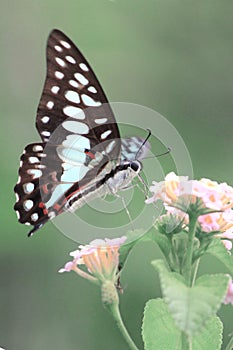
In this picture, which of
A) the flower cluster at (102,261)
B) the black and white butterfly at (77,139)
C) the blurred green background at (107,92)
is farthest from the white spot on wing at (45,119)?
the blurred green background at (107,92)

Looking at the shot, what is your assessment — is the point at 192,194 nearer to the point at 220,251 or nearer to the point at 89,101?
the point at 220,251

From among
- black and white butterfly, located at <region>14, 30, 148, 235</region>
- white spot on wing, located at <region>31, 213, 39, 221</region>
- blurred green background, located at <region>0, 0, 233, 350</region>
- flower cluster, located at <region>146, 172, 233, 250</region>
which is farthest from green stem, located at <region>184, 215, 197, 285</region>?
blurred green background, located at <region>0, 0, 233, 350</region>

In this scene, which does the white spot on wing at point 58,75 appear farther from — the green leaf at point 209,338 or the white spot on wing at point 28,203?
the green leaf at point 209,338

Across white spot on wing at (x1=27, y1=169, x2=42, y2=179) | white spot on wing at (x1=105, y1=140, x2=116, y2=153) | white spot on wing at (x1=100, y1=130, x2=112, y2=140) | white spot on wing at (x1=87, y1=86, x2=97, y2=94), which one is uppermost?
white spot on wing at (x1=87, y1=86, x2=97, y2=94)

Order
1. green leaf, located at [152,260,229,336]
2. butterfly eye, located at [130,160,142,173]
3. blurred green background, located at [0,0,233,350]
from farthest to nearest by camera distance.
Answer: blurred green background, located at [0,0,233,350] → butterfly eye, located at [130,160,142,173] → green leaf, located at [152,260,229,336]

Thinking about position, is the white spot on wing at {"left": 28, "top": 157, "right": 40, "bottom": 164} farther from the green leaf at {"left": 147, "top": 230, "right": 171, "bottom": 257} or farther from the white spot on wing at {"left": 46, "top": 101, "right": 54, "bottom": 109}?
the green leaf at {"left": 147, "top": 230, "right": 171, "bottom": 257}

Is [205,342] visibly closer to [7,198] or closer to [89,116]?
[89,116]

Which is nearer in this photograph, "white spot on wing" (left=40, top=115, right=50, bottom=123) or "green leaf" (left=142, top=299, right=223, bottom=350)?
"green leaf" (left=142, top=299, right=223, bottom=350)

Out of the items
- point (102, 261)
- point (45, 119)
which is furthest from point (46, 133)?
point (102, 261)
